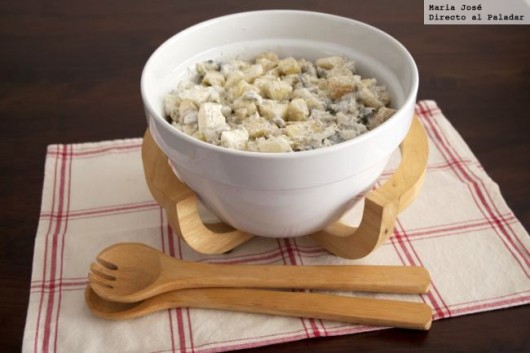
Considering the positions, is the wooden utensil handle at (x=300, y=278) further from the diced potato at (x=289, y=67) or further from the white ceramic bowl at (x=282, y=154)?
the diced potato at (x=289, y=67)

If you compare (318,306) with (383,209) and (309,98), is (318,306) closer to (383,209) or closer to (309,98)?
(383,209)

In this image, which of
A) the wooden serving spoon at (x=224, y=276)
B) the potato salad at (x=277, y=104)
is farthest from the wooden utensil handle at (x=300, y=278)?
the potato salad at (x=277, y=104)

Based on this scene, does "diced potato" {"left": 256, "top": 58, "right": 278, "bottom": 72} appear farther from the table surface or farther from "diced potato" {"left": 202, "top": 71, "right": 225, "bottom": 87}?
the table surface

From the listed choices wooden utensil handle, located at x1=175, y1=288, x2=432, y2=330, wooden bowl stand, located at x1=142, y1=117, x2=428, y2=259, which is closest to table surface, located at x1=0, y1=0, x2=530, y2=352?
wooden utensil handle, located at x1=175, y1=288, x2=432, y2=330

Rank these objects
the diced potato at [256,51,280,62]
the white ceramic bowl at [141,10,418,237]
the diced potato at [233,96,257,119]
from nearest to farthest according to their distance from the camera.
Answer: the white ceramic bowl at [141,10,418,237]
the diced potato at [233,96,257,119]
the diced potato at [256,51,280,62]

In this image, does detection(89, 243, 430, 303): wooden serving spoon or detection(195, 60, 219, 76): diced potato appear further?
detection(195, 60, 219, 76): diced potato

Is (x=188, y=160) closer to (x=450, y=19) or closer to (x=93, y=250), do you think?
(x=93, y=250)
